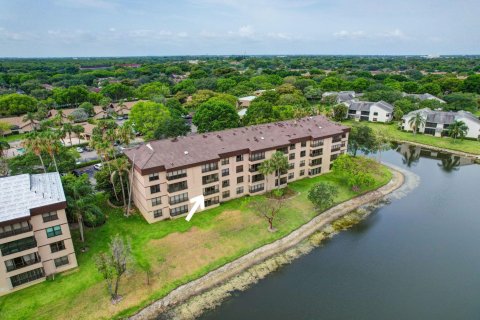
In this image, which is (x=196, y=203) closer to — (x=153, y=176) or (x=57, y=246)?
(x=153, y=176)

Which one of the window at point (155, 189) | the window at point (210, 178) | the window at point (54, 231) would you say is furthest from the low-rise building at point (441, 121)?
the window at point (54, 231)

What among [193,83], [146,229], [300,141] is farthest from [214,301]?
[193,83]

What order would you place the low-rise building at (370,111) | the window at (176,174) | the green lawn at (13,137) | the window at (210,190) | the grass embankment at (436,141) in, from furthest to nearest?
1. the low-rise building at (370,111)
2. the green lawn at (13,137)
3. the grass embankment at (436,141)
4. the window at (210,190)
5. the window at (176,174)

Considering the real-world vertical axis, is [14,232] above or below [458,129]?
above

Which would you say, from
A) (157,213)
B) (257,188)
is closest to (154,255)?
(157,213)

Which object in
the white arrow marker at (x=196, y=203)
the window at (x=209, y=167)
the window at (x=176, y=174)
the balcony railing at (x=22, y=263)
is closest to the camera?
the balcony railing at (x=22, y=263)

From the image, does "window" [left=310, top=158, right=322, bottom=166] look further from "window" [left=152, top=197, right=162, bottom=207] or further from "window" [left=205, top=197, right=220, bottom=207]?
"window" [left=152, top=197, right=162, bottom=207]

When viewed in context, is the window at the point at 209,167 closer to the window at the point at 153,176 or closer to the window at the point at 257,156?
the window at the point at 257,156
